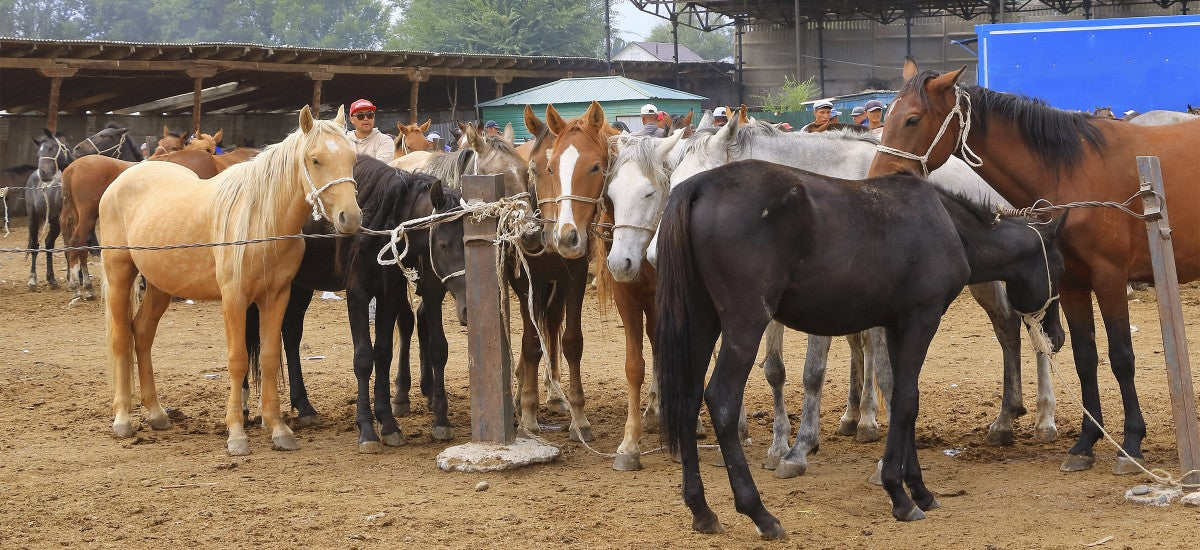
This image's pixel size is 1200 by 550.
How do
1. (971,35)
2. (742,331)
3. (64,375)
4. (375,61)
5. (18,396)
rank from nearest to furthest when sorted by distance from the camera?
(742,331) < (18,396) < (64,375) < (375,61) < (971,35)

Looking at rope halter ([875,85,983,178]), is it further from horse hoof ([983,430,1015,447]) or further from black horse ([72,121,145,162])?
black horse ([72,121,145,162])

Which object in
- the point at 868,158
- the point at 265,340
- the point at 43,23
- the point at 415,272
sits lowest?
the point at 265,340

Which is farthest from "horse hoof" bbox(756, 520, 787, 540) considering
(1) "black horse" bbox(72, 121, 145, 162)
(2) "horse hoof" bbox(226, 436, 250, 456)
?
(1) "black horse" bbox(72, 121, 145, 162)

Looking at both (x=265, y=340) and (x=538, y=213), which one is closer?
(x=538, y=213)

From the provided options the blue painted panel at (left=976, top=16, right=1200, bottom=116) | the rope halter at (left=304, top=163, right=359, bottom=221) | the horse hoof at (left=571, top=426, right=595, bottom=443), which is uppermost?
the blue painted panel at (left=976, top=16, right=1200, bottom=116)

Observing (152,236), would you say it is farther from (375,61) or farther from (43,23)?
(43,23)

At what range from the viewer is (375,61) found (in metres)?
23.8

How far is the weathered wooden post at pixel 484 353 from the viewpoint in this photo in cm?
625

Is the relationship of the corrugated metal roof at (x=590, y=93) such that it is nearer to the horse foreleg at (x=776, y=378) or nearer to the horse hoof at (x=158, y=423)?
the horse hoof at (x=158, y=423)

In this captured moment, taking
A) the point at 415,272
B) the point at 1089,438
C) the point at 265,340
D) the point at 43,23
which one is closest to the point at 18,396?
the point at 265,340

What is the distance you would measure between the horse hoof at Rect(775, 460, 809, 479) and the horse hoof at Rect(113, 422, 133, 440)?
4.35 meters

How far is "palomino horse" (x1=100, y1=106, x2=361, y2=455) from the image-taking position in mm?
6441

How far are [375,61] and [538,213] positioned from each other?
18441 millimetres

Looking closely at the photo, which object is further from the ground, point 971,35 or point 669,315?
point 971,35
